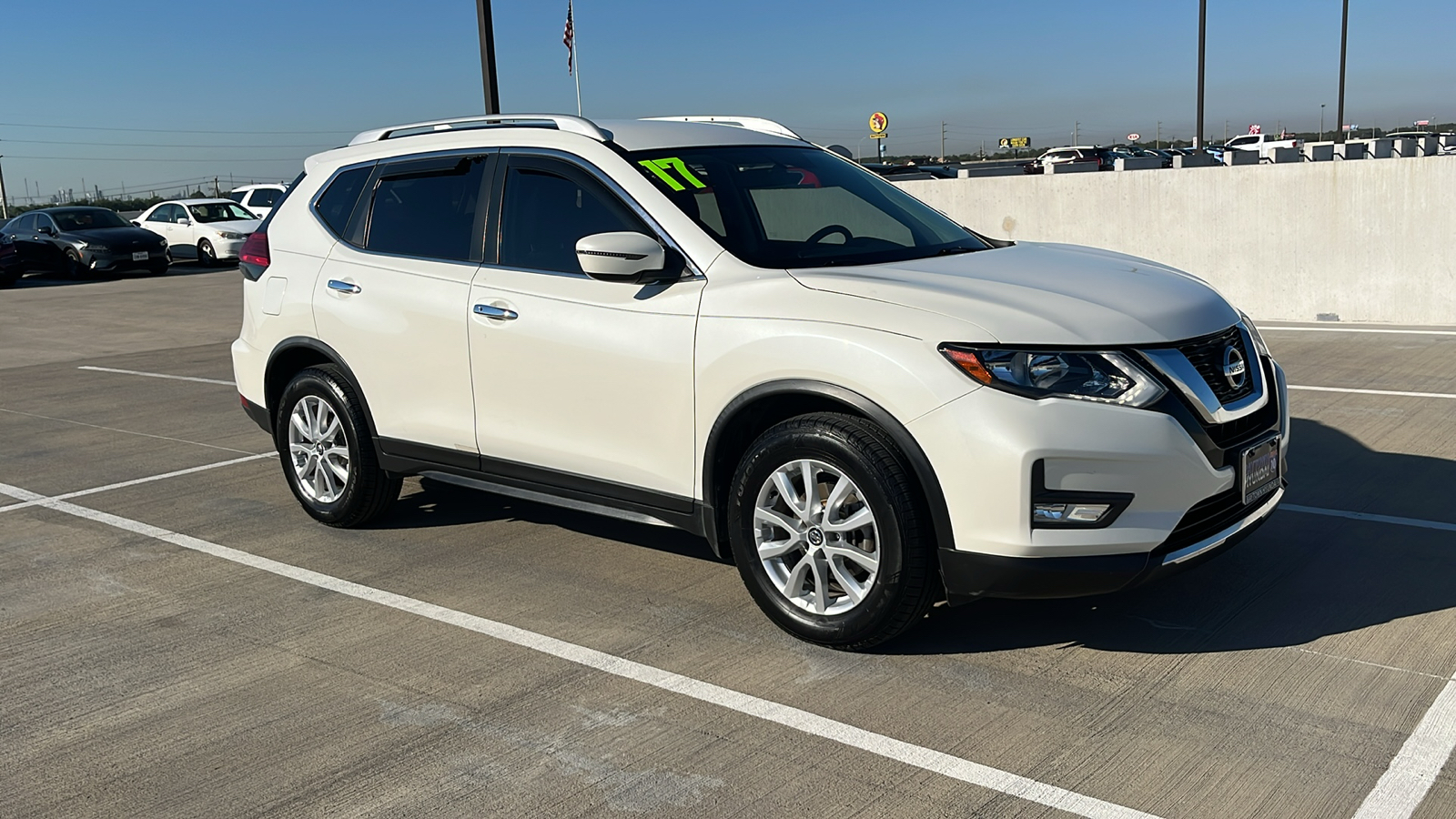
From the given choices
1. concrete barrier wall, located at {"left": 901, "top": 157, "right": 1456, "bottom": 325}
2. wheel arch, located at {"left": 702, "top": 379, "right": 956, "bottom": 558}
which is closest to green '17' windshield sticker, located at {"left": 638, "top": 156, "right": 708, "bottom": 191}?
wheel arch, located at {"left": 702, "top": 379, "right": 956, "bottom": 558}

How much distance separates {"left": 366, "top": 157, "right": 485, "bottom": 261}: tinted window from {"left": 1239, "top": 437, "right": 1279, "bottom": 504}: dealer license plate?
317 centimetres

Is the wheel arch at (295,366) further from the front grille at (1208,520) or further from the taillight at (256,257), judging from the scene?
the front grille at (1208,520)

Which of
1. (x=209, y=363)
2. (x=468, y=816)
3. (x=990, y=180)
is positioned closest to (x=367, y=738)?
(x=468, y=816)

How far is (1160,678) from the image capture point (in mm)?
4078

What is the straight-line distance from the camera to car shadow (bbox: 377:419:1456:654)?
175 inches

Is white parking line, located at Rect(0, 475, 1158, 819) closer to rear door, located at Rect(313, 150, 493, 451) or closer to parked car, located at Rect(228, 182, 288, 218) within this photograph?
rear door, located at Rect(313, 150, 493, 451)

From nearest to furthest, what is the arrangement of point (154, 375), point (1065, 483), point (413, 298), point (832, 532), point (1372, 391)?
1. point (1065, 483)
2. point (832, 532)
3. point (413, 298)
4. point (1372, 391)
5. point (154, 375)

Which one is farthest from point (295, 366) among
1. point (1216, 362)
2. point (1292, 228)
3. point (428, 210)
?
point (1292, 228)

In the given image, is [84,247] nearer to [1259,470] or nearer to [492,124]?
[492,124]

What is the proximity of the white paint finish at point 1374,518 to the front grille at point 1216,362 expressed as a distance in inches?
68.9

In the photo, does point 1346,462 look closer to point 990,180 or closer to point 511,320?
point 511,320

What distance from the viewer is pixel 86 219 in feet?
92.6

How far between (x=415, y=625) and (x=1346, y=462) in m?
4.92

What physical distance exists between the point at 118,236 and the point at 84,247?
2.38 feet
